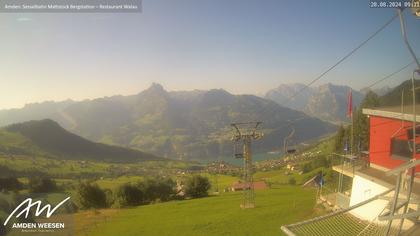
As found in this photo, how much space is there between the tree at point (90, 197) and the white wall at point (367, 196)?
5389 centimetres

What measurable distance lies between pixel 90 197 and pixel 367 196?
55.8 meters

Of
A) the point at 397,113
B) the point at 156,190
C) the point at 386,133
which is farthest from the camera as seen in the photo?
the point at 156,190

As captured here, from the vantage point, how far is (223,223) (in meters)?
33.0

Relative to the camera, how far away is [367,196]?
20609 mm

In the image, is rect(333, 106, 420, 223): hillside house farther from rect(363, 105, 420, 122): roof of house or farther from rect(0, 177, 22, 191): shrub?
rect(0, 177, 22, 191): shrub

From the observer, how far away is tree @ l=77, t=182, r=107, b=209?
63.8 m

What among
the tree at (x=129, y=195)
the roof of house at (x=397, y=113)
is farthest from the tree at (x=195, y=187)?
the roof of house at (x=397, y=113)

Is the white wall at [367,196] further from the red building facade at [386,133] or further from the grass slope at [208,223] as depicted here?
the grass slope at [208,223]

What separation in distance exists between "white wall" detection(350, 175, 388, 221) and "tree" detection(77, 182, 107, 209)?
53.9 meters

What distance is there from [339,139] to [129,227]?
4572cm

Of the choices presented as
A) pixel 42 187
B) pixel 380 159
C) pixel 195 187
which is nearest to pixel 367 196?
pixel 380 159

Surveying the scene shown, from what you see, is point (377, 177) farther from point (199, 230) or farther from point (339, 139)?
point (339, 139)

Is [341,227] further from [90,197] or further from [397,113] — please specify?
[90,197]

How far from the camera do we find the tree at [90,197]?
63750 mm
